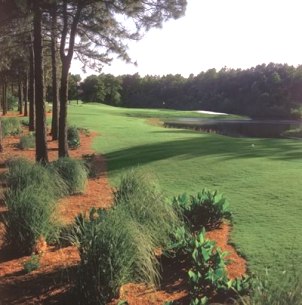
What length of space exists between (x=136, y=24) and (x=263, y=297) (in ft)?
44.7

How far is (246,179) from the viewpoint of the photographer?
12.5 m

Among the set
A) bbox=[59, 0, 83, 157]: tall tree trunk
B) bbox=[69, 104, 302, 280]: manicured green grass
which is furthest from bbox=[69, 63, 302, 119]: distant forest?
bbox=[59, 0, 83, 157]: tall tree trunk

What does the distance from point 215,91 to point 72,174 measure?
10450cm

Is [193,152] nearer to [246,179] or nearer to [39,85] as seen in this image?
[246,179]

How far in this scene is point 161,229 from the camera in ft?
21.6

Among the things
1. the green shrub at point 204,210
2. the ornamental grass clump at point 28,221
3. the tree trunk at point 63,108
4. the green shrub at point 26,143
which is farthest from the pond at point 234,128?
the ornamental grass clump at point 28,221

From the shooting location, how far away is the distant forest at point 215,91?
95438mm

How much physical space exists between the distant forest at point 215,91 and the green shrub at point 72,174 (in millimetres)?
72612

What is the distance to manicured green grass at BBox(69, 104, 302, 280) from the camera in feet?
23.1

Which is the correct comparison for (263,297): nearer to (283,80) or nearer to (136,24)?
(136,24)

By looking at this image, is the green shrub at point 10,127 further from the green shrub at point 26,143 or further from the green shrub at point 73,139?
the green shrub at point 26,143

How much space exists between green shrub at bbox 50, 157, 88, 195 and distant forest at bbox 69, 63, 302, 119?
2859 inches

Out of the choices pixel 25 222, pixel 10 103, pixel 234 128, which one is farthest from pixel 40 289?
pixel 10 103

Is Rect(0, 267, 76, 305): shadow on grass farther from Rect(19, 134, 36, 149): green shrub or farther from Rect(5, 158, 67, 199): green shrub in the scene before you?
Rect(19, 134, 36, 149): green shrub
